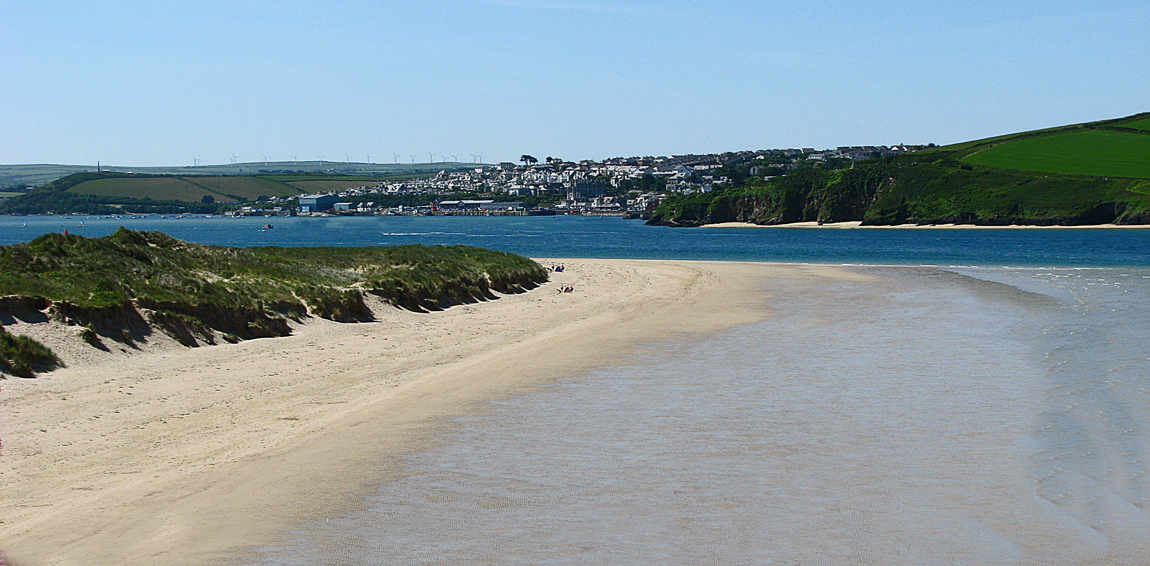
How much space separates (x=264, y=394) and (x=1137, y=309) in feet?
87.6

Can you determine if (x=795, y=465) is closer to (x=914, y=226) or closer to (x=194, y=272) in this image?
(x=194, y=272)

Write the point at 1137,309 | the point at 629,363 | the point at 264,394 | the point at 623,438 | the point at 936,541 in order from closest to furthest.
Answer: the point at 936,541 → the point at 623,438 → the point at 264,394 → the point at 629,363 → the point at 1137,309

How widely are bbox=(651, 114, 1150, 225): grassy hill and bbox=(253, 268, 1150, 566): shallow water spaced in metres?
126

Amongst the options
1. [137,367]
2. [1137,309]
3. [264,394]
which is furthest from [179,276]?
[1137,309]

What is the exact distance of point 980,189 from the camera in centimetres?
14450

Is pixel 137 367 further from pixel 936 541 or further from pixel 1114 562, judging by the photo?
pixel 1114 562

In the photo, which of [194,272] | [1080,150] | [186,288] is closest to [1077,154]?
[1080,150]

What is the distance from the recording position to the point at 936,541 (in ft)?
28.9

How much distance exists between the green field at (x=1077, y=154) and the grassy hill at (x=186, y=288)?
14351 centimetres

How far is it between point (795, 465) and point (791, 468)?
155mm

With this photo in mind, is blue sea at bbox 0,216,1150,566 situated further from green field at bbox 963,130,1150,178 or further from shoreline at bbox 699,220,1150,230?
green field at bbox 963,130,1150,178

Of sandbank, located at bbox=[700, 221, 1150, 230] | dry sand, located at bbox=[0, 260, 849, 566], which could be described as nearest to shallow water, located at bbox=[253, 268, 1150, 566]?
dry sand, located at bbox=[0, 260, 849, 566]

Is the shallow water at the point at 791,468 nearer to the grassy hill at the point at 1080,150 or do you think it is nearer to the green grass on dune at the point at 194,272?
the green grass on dune at the point at 194,272

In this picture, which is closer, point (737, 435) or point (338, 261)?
point (737, 435)
